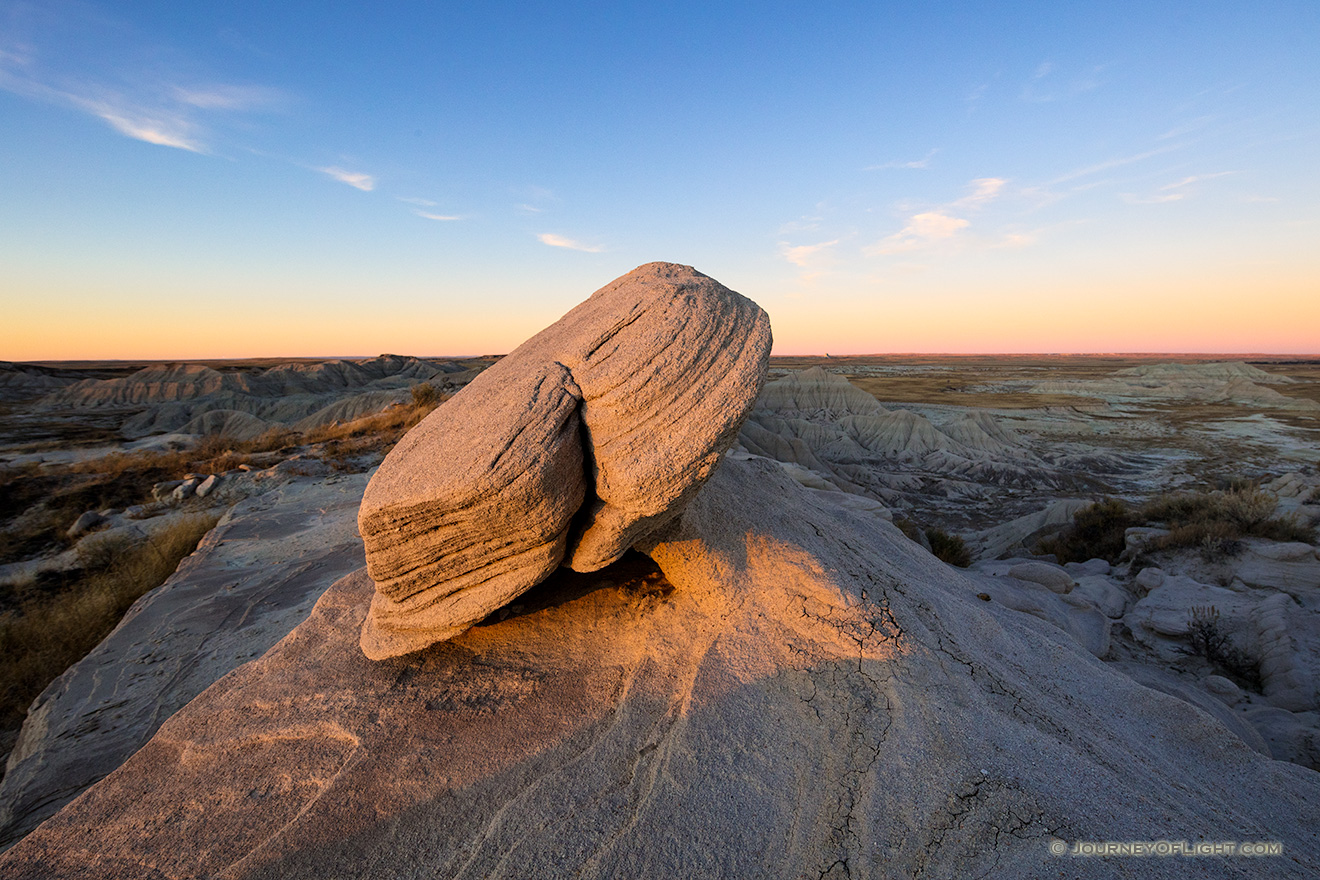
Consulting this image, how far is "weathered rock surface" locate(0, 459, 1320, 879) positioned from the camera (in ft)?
7.00

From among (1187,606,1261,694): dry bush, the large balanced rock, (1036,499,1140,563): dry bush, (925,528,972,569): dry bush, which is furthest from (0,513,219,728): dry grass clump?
(1036,499,1140,563): dry bush

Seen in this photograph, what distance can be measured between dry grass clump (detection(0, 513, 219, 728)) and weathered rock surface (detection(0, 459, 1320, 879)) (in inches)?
115

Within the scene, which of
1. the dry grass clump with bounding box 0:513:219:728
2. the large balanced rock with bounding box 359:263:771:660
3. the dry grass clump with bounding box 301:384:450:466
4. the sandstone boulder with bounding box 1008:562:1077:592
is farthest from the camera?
the dry grass clump with bounding box 301:384:450:466

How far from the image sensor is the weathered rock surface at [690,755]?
213 cm

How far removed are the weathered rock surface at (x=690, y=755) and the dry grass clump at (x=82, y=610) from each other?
9.61ft

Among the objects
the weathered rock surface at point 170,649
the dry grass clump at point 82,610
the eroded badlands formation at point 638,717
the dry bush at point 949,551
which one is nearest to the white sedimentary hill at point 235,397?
the dry grass clump at point 82,610

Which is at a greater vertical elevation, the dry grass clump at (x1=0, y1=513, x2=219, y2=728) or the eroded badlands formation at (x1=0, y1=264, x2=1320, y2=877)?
the eroded badlands formation at (x1=0, y1=264, x2=1320, y2=877)

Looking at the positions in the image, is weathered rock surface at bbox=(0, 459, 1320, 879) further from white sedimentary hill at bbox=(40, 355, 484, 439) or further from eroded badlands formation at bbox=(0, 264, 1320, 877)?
white sedimentary hill at bbox=(40, 355, 484, 439)

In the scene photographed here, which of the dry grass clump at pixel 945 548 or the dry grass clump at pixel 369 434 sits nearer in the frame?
the dry grass clump at pixel 945 548

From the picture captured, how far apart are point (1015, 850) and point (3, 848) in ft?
15.6

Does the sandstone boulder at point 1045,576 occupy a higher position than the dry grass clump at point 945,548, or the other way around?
the sandstone boulder at point 1045,576

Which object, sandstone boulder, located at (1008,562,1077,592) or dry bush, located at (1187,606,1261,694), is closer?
dry bush, located at (1187,606,1261,694)

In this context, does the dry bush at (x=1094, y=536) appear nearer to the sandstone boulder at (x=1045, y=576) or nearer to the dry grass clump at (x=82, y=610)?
the sandstone boulder at (x=1045, y=576)

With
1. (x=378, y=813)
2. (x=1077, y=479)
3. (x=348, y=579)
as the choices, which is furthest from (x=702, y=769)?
(x=1077, y=479)
